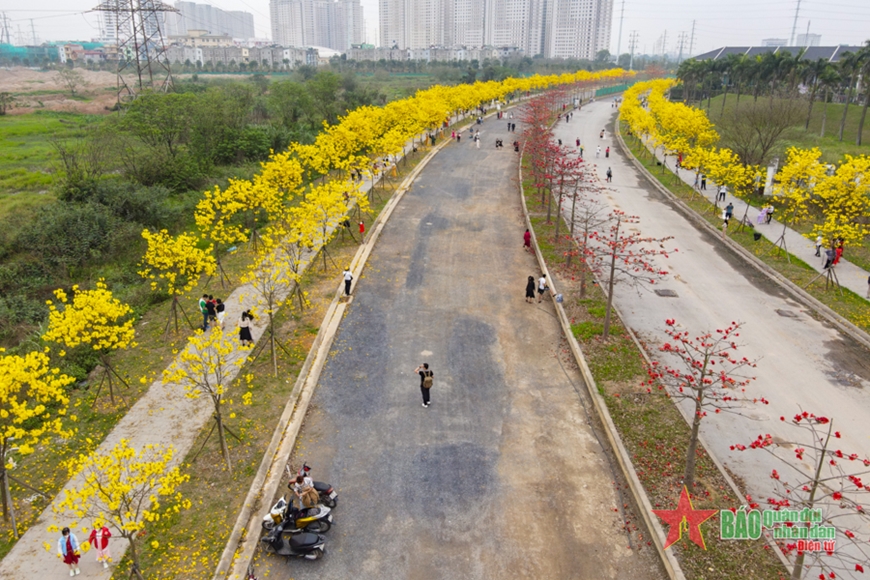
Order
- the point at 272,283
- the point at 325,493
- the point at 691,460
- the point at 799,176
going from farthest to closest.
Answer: the point at 799,176, the point at 272,283, the point at 691,460, the point at 325,493

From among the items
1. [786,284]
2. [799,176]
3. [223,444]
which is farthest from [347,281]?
[799,176]

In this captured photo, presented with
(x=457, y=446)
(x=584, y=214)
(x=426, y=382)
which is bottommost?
(x=457, y=446)

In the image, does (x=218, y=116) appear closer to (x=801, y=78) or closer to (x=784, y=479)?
(x=784, y=479)

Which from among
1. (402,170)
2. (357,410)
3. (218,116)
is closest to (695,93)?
(402,170)

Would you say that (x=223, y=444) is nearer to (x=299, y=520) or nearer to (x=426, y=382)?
(x=299, y=520)

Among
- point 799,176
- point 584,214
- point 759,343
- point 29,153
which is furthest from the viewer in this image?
point 29,153

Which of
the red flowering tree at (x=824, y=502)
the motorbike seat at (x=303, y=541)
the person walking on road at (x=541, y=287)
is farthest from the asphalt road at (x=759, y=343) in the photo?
the motorbike seat at (x=303, y=541)

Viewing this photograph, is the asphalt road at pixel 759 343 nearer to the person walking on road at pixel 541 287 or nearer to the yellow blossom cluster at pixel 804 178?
the person walking on road at pixel 541 287
